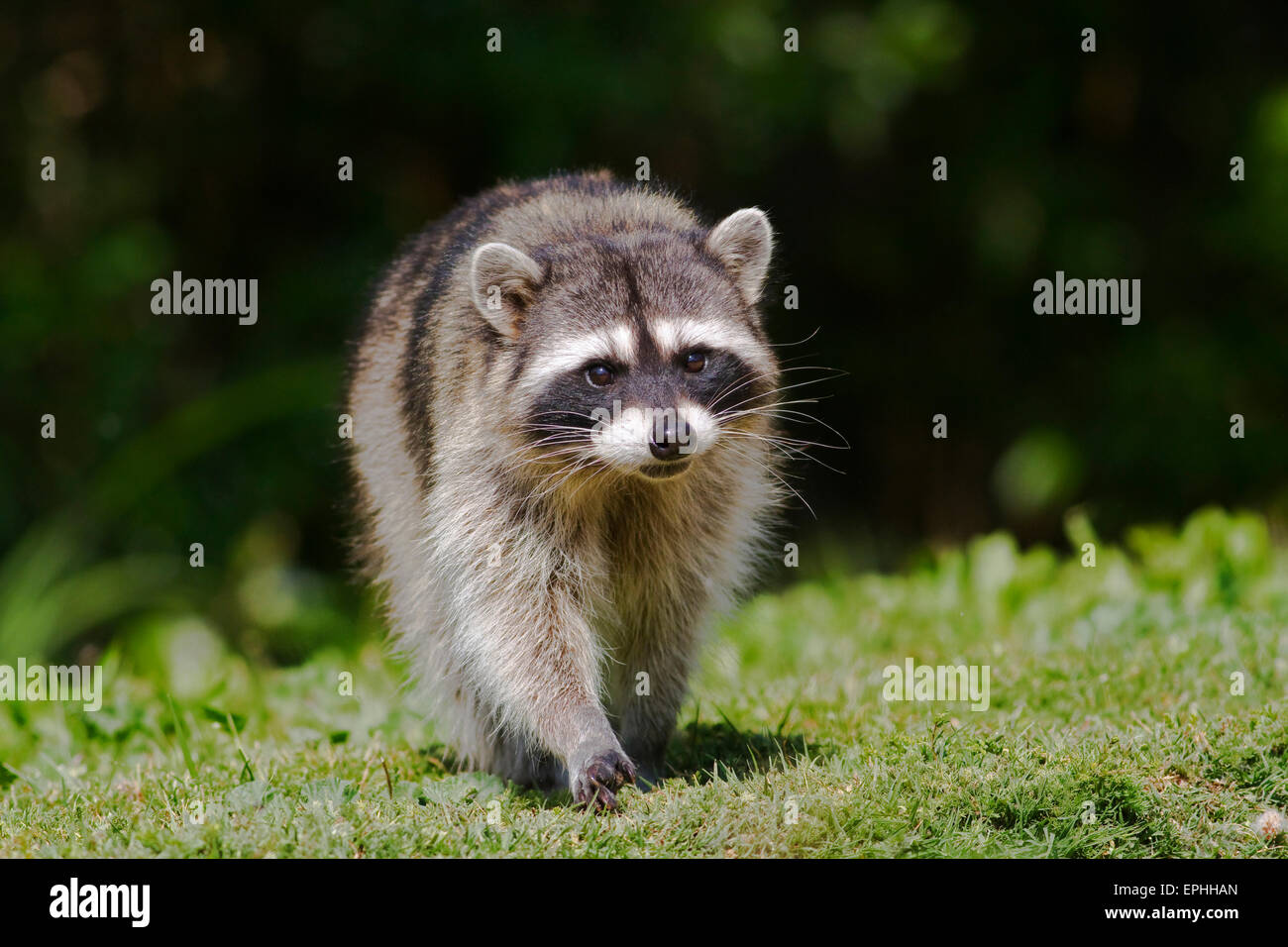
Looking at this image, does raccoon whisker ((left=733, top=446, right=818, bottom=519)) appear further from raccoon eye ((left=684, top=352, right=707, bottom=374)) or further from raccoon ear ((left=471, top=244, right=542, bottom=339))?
raccoon ear ((left=471, top=244, right=542, bottom=339))

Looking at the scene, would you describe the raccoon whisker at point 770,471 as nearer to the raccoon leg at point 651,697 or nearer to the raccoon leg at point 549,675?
the raccoon leg at point 651,697

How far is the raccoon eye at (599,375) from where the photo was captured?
5586 mm

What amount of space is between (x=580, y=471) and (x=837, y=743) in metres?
1.50

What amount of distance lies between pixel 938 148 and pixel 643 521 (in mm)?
7855

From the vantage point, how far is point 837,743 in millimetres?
5977

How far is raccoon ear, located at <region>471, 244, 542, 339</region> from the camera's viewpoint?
5738mm

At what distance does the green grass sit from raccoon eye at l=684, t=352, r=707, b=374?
1430 mm

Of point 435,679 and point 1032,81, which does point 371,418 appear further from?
point 1032,81

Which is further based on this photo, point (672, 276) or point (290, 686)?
point (290, 686)

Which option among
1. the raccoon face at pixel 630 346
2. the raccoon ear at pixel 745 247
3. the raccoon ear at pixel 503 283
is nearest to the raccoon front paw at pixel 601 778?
the raccoon face at pixel 630 346

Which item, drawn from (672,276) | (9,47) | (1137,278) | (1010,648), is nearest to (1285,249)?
(1137,278)

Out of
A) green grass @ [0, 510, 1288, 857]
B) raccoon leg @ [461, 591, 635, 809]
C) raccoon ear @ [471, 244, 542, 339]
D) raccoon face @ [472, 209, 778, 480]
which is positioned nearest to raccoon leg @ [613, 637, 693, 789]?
green grass @ [0, 510, 1288, 857]

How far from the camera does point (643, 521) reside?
19.8 feet

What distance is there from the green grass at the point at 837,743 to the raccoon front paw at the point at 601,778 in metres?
0.08
